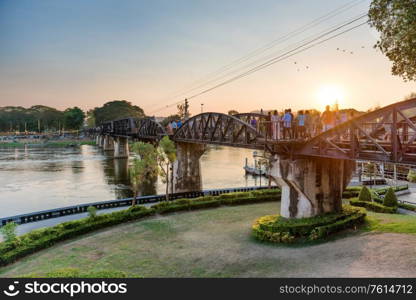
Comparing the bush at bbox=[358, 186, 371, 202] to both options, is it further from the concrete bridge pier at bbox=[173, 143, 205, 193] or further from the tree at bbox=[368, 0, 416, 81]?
the concrete bridge pier at bbox=[173, 143, 205, 193]

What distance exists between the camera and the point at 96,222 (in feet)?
85.0

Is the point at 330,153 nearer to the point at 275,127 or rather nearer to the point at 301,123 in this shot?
the point at 301,123

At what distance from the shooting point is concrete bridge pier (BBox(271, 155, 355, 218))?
22516mm

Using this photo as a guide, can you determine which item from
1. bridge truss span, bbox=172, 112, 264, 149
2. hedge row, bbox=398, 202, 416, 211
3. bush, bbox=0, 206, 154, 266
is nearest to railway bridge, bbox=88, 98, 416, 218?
bridge truss span, bbox=172, 112, 264, 149

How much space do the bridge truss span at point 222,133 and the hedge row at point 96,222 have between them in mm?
6383

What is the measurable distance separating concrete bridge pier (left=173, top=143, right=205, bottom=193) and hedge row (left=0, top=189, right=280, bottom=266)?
1675 centimetres

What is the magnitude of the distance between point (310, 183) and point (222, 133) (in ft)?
45.0

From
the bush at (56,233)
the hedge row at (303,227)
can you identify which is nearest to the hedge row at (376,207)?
the hedge row at (303,227)

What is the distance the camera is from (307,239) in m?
20.2

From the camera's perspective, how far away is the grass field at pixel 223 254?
15477 millimetres

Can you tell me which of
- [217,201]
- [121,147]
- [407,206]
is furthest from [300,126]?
[121,147]

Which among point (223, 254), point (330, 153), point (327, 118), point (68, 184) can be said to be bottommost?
point (68, 184)

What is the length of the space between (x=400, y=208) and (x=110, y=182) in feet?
159

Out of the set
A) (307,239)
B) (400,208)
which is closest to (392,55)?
(307,239)
